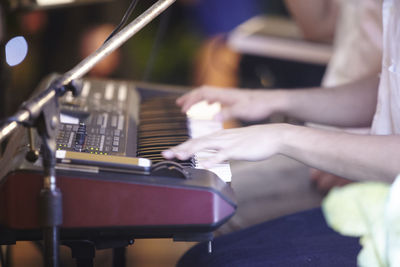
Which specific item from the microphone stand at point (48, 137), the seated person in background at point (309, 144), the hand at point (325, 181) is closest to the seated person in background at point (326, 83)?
the hand at point (325, 181)

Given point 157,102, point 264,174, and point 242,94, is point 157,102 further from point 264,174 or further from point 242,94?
point 264,174

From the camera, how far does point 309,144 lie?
39.4 inches

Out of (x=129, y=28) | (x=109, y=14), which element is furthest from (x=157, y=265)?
(x=109, y=14)

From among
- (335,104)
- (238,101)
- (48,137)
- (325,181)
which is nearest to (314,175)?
(325,181)

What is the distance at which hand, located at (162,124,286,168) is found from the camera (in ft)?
3.19

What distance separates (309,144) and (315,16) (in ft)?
3.98

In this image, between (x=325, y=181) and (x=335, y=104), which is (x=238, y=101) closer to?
(x=335, y=104)

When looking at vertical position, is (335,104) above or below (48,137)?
above

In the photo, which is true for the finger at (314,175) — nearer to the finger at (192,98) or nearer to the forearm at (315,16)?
the finger at (192,98)

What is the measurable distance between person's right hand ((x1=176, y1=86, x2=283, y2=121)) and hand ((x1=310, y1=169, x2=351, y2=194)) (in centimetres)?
30

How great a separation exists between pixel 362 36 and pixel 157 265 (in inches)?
43.1

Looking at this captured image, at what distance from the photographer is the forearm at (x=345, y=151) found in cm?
96

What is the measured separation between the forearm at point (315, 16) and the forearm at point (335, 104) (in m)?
0.67

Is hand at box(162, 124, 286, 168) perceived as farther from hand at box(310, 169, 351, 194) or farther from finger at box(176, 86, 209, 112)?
hand at box(310, 169, 351, 194)
